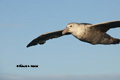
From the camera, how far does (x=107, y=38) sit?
19.2 metres

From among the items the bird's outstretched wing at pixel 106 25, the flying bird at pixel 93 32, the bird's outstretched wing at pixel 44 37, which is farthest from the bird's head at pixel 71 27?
the bird's outstretched wing at pixel 44 37

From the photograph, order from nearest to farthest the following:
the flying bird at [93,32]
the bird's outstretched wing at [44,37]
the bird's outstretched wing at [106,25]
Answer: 1. the flying bird at [93,32]
2. the bird's outstretched wing at [106,25]
3. the bird's outstretched wing at [44,37]

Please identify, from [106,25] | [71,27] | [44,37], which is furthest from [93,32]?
[44,37]

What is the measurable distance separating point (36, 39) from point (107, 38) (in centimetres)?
616

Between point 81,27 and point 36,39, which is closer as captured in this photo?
point 81,27

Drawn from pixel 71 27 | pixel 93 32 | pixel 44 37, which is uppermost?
pixel 44 37

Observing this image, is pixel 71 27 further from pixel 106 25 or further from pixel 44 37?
pixel 44 37

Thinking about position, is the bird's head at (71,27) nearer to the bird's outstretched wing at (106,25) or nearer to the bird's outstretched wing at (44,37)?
the bird's outstretched wing at (106,25)

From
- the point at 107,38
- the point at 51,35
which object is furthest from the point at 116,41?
the point at 51,35

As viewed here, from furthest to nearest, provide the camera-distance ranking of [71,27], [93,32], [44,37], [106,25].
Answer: [44,37], [106,25], [93,32], [71,27]

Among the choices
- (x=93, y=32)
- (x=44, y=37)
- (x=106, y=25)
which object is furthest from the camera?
(x=44, y=37)

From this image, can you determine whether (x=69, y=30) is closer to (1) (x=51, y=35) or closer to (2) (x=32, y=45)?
(1) (x=51, y=35)

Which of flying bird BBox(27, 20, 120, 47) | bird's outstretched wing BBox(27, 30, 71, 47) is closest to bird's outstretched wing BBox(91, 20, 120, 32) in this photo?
flying bird BBox(27, 20, 120, 47)

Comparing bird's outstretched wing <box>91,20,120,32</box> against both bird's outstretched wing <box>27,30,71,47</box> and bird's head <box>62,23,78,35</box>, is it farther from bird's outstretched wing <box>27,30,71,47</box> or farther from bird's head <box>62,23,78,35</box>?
bird's outstretched wing <box>27,30,71,47</box>
